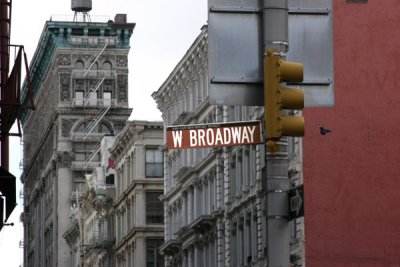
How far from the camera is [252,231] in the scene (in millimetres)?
70250

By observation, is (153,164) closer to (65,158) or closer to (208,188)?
(208,188)

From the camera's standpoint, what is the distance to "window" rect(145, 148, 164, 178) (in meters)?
106

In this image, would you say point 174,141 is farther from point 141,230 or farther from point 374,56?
point 141,230

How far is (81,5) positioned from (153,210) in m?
62.9

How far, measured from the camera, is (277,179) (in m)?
15.1

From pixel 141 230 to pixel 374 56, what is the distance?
44918 millimetres

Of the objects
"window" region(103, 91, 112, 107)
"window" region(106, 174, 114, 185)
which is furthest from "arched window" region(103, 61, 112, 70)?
"window" region(106, 174, 114, 185)

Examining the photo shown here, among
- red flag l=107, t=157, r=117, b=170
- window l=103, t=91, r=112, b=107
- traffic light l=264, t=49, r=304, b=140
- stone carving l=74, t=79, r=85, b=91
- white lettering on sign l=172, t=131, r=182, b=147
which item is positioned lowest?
white lettering on sign l=172, t=131, r=182, b=147

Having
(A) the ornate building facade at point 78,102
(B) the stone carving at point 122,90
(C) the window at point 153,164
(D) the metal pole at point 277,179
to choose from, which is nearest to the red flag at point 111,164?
(C) the window at point 153,164

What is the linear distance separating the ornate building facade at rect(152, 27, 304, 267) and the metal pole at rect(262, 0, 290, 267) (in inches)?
1814

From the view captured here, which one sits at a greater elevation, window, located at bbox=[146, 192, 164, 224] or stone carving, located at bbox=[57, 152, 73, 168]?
stone carving, located at bbox=[57, 152, 73, 168]

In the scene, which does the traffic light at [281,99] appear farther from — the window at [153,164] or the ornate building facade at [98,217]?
the ornate building facade at [98,217]

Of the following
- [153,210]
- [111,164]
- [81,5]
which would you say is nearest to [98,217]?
[111,164]

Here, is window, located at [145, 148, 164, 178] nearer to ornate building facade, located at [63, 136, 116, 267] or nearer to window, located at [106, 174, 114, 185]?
ornate building facade, located at [63, 136, 116, 267]
